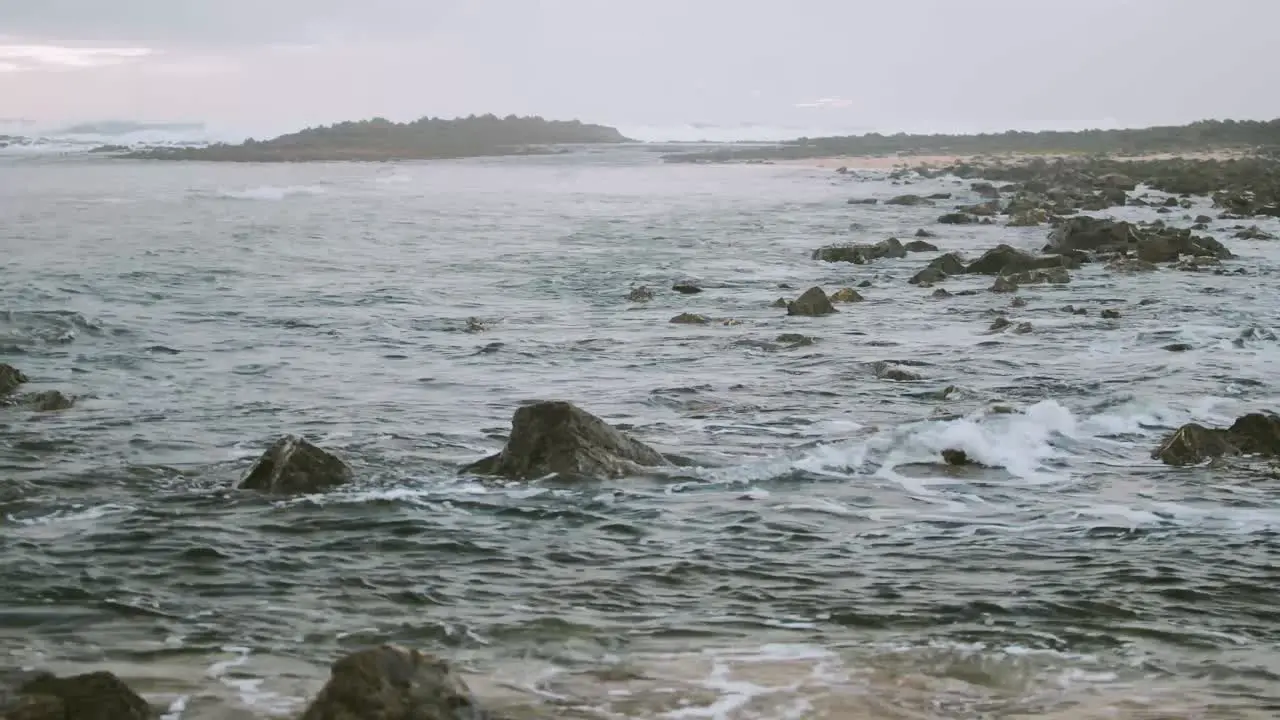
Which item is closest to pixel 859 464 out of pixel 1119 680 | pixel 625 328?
pixel 1119 680

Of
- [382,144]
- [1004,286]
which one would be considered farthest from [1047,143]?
[1004,286]

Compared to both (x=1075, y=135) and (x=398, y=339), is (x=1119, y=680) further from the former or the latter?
(x=1075, y=135)

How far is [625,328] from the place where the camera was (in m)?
16.1

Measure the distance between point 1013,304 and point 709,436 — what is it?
903 cm

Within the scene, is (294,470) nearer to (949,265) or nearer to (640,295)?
(640,295)

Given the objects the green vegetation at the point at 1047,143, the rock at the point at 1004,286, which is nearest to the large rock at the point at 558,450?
the rock at the point at 1004,286

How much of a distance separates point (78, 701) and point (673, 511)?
154 inches

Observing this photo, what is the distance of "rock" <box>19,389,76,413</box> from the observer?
10422 mm

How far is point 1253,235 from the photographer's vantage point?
2695 cm

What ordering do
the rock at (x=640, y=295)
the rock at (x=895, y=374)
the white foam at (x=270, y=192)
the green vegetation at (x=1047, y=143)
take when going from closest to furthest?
the rock at (x=895, y=374), the rock at (x=640, y=295), the white foam at (x=270, y=192), the green vegetation at (x=1047, y=143)

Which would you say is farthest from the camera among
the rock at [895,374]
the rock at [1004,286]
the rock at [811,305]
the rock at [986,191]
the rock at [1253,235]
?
the rock at [986,191]

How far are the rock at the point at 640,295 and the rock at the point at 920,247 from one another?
8.32 meters

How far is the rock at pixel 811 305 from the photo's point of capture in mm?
16844

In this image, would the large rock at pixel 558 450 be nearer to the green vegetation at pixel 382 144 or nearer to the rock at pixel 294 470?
the rock at pixel 294 470
